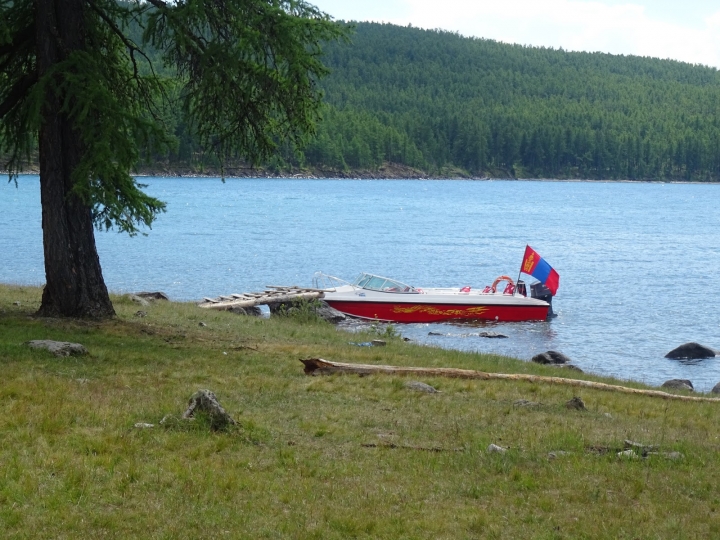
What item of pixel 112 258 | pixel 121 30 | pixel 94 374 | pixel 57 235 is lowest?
pixel 112 258

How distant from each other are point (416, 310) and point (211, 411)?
76.9ft

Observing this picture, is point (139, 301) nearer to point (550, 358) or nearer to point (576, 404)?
point (550, 358)

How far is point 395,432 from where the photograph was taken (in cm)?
1028

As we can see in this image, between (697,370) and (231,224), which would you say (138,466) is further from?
(231,224)

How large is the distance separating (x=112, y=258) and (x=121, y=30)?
3867cm

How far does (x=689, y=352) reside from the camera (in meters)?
28.3

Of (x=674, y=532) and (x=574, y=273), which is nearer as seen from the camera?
(x=674, y=532)

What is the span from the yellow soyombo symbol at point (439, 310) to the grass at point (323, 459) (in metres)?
18.4

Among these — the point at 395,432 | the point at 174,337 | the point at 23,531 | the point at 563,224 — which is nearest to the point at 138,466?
the point at 23,531

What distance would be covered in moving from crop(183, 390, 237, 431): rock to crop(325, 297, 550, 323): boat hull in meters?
22.4

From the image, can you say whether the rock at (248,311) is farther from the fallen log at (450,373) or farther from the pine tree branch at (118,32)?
the fallen log at (450,373)

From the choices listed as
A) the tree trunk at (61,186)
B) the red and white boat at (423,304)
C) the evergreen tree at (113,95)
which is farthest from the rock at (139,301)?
the red and white boat at (423,304)

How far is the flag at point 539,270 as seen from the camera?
114 feet

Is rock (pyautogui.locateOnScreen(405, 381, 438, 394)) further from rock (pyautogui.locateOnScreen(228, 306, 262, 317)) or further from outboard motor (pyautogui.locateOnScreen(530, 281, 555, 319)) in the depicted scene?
outboard motor (pyautogui.locateOnScreen(530, 281, 555, 319))
